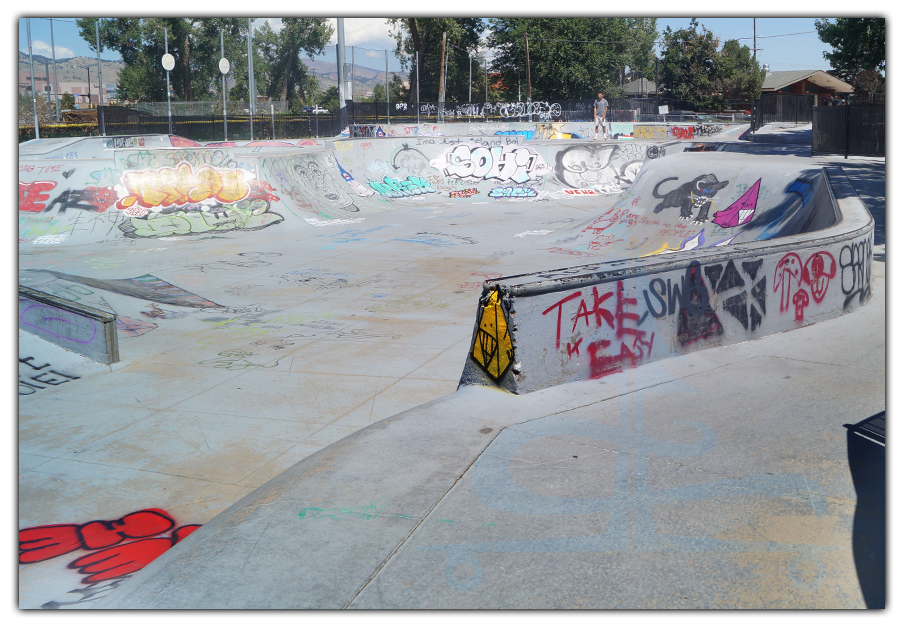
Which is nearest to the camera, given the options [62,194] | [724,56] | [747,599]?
[747,599]

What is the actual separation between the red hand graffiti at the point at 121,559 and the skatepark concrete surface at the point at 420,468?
0.6 inches

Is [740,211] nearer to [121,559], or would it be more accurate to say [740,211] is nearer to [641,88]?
[121,559]

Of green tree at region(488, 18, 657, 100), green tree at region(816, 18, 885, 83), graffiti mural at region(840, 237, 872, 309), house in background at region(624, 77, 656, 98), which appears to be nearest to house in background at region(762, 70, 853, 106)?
house in background at region(624, 77, 656, 98)

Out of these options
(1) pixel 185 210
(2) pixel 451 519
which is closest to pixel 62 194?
(1) pixel 185 210

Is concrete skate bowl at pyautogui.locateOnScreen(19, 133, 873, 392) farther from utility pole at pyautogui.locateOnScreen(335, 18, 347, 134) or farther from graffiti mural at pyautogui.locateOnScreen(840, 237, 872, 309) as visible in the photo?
utility pole at pyautogui.locateOnScreen(335, 18, 347, 134)

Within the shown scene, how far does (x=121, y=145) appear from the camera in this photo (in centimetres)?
2848

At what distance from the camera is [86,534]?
4.51m

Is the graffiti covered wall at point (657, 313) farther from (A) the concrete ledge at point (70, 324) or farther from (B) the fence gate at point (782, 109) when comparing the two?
(B) the fence gate at point (782, 109)

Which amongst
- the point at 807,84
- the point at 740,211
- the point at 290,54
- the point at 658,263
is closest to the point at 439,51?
the point at 290,54

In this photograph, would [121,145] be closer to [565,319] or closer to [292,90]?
[565,319]

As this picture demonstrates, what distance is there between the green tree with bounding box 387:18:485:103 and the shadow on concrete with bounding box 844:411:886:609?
169ft

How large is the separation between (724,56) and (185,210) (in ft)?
203

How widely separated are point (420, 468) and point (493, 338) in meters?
1.65

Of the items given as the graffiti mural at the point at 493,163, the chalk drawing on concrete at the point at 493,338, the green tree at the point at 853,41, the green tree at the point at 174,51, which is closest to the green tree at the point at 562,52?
the green tree at the point at 174,51
